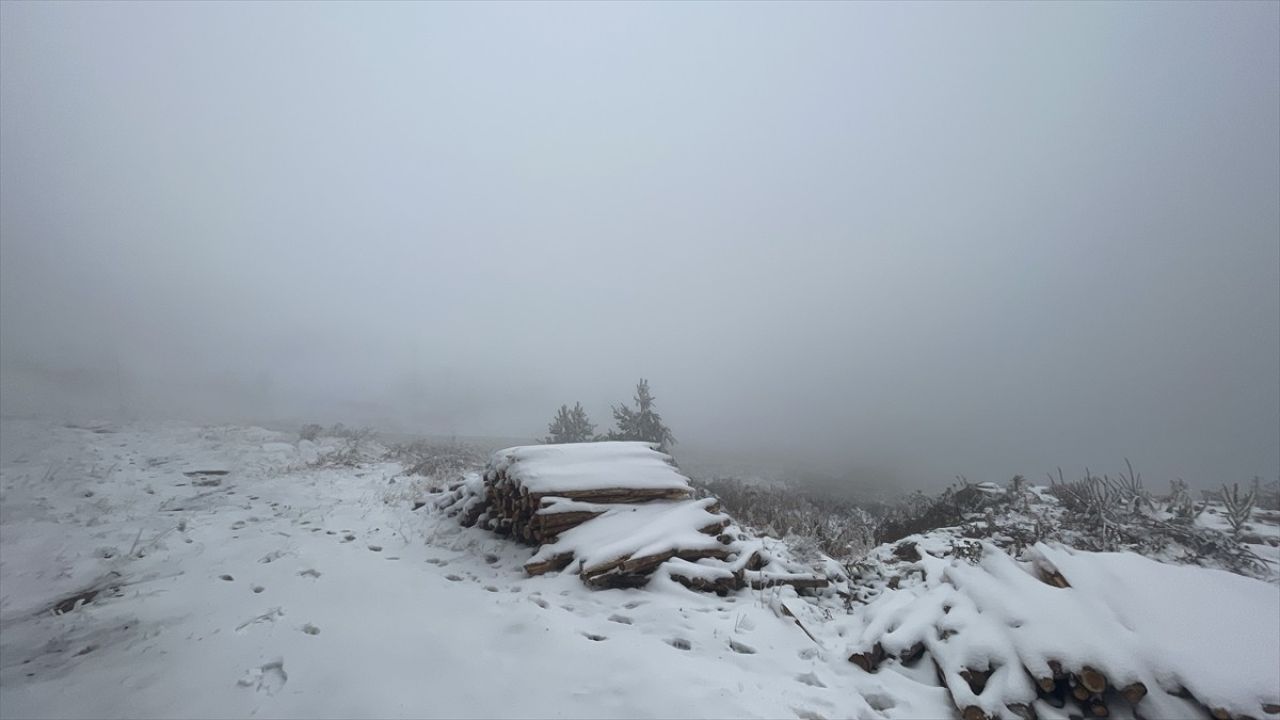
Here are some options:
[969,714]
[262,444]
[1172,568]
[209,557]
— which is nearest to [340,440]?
[262,444]

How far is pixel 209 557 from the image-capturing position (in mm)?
6188

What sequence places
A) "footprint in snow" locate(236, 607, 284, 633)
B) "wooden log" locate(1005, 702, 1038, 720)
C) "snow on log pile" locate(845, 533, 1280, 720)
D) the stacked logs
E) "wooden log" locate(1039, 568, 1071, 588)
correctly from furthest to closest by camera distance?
the stacked logs < "wooden log" locate(1039, 568, 1071, 588) < "footprint in snow" locate(236, 607, 284, 633) < "wooden log" locate(1005, 702, 1038, 720) < "snow on log pile" locate(845, 533, 1280, 720)

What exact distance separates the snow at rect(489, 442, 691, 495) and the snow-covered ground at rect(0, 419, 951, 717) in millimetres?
1224

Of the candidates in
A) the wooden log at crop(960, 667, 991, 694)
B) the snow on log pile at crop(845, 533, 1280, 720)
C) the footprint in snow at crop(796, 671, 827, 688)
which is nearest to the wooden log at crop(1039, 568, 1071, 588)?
the snow on log pile at crop(845, 533, 1280, 720)

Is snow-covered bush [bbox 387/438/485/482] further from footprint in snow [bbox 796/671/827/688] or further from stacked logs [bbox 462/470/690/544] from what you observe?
footprint in snow [bbox 796/671/827/688]

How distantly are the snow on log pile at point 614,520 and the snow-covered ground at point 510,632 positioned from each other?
1.01 feet

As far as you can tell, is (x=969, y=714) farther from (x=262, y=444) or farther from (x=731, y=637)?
(x=262, y=444)

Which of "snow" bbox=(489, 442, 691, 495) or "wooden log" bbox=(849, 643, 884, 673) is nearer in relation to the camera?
"wooden log" bbox=(849, 643, 884, 673)

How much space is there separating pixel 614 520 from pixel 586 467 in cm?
128

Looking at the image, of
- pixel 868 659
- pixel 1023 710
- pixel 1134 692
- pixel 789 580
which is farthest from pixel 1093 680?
pixel 789 580

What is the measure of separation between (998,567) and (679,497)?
4.58 meters

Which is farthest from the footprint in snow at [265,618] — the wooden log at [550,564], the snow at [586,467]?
the snow at [586,467]

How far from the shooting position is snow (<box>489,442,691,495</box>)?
7.60m

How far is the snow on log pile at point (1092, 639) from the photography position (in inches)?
135
